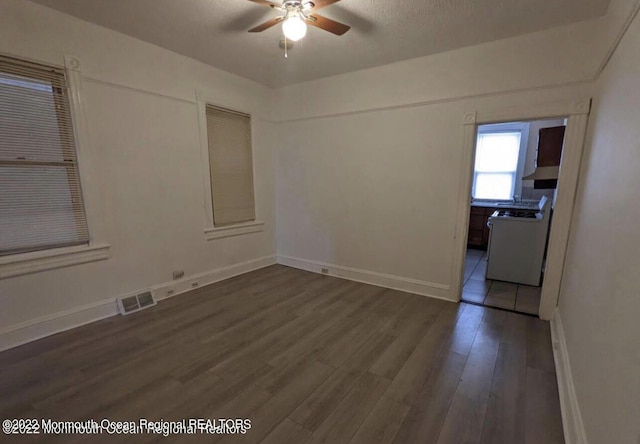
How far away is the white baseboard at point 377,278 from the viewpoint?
344cm

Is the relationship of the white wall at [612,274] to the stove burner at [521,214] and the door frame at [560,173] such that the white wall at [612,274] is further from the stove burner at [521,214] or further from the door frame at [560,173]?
the stove burner at [521,214]

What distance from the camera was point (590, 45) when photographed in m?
2.45

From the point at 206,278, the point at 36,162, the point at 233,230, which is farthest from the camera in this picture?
the point at 233,230

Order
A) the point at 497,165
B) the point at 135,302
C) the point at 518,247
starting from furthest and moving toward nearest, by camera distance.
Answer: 1. the point at 497,165
2. the point at 518,247
3. the point at 135,302

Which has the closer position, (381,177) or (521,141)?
(381,177)

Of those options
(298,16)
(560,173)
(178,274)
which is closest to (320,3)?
(298,16)

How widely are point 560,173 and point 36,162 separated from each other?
15.8 ft

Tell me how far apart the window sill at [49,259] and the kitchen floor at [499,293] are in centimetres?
411

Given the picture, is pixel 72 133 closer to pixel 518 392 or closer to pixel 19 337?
pixel 19 337

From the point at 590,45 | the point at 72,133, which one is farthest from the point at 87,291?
the point at 590,45

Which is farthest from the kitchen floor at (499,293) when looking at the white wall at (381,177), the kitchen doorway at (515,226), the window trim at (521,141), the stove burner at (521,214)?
the window trim at (521,141)

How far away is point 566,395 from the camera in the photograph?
1.76 meters

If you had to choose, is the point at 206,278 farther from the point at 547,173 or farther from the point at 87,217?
the point at 547,173

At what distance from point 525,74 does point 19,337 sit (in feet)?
17.2
